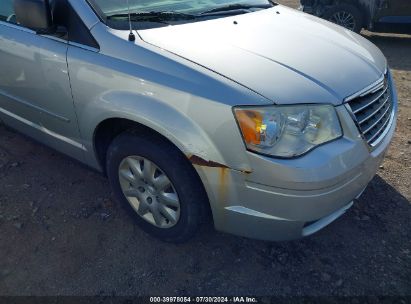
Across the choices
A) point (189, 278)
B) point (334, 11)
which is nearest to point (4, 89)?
point (189, 278)

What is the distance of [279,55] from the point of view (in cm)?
202

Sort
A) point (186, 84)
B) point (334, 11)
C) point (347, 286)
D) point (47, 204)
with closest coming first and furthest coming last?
point (186, 84) → point (347, 286) → point (47, 204) → point (334, 11)

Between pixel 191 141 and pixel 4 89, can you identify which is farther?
pixel 4 89

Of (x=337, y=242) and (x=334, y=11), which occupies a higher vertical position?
(x=334, y=11)

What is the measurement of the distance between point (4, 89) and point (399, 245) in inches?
121

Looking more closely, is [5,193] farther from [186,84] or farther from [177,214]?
[186,84]

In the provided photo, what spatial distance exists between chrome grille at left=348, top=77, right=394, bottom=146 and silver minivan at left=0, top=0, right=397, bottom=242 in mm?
11

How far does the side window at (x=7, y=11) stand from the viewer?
262 centimetres

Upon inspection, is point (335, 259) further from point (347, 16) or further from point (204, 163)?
point (347, 16)

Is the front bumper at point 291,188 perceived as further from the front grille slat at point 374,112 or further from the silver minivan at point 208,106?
the front grille slat at point 374,112

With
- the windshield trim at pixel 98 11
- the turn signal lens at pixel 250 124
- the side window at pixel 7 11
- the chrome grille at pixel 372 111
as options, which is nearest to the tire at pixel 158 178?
the turn signal lens at pixel 250 124

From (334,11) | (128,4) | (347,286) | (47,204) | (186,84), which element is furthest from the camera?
(334,11)

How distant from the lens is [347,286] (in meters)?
2.08

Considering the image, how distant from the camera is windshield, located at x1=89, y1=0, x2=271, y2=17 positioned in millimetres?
2226
